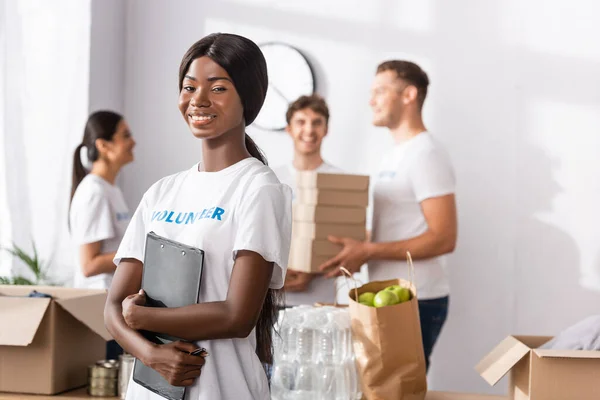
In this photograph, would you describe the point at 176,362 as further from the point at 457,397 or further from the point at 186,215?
the point at 457,397

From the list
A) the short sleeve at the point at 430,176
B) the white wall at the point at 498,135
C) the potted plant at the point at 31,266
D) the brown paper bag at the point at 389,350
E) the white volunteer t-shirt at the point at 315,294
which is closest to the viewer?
the brown paper bag at the point at 389,350

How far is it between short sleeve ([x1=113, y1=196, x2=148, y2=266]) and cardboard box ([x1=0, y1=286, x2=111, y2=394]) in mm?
580

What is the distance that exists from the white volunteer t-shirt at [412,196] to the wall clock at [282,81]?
1401 millimetres

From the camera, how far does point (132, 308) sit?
4.09ft

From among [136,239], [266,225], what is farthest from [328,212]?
[266,225]

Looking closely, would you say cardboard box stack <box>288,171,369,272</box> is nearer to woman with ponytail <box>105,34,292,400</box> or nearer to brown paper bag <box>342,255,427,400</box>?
brown paper bag <box>342,255,427,400</box>

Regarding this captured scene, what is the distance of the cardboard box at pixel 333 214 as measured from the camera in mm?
2781

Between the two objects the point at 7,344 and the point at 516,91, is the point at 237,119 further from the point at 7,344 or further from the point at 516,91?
the point at 516,91

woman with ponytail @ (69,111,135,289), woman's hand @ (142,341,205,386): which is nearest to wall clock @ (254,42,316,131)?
woman with ponytail @ (69,111,135,289)

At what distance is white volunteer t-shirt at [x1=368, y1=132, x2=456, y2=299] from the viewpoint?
8.82ft

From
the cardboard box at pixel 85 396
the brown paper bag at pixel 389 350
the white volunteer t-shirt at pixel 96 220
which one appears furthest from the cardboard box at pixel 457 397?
the white volunteer t-shirt at pixel 96 220

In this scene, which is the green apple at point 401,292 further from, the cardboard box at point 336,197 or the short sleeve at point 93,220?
the short sleeve at point 93,220

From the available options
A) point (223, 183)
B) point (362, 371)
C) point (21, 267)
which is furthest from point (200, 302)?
point (21, 267)

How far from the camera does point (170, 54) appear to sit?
4297 mm
